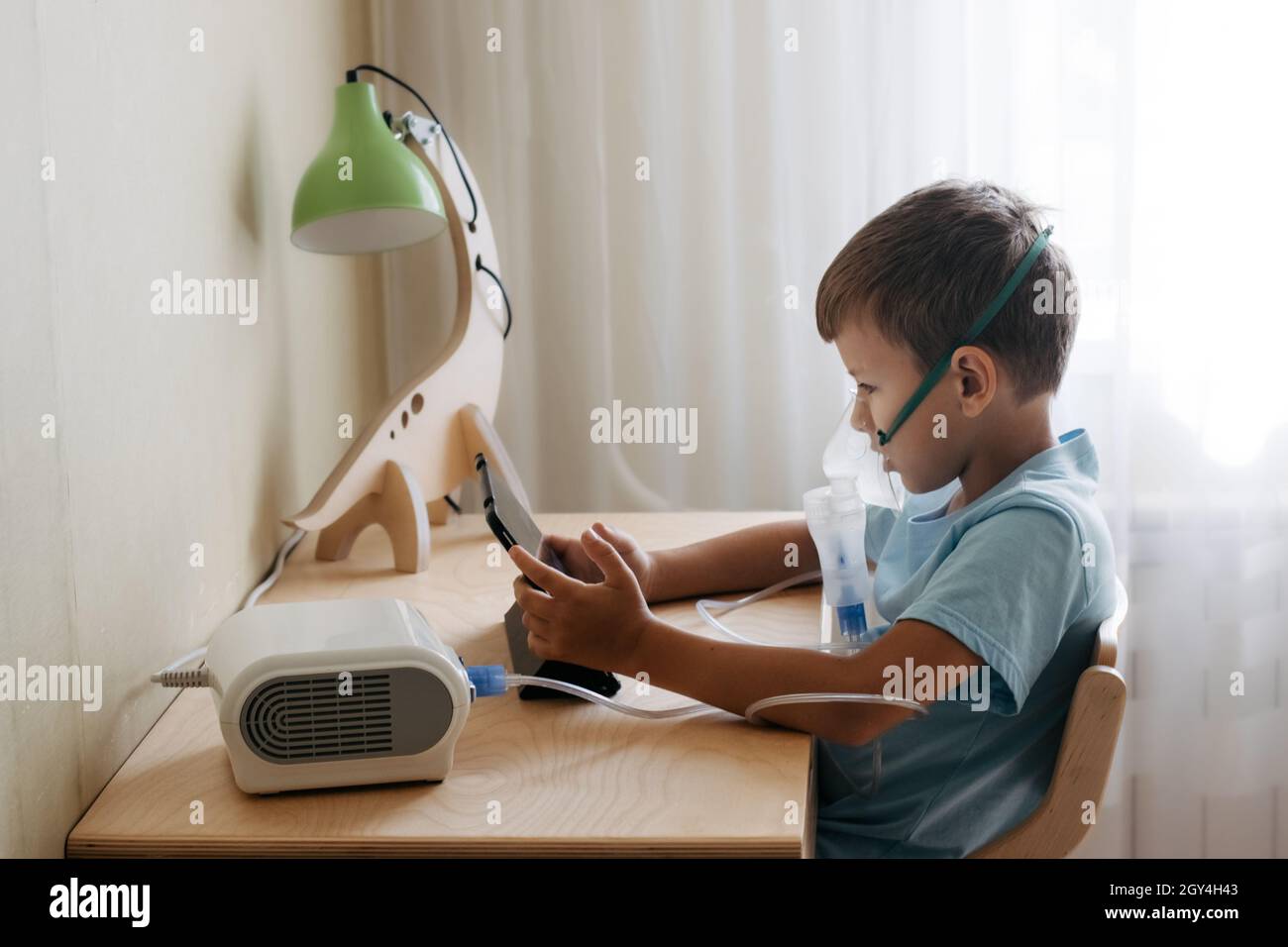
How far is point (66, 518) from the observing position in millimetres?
818

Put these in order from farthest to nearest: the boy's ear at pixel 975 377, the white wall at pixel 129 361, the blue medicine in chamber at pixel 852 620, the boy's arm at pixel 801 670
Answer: the blue medicine in chamber at pixel 852 620
the boy's ear at pixel 975 377
the boy's arm at pixel 801 670
the white wall at pixel 129 361

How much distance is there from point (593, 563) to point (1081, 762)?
45 cm

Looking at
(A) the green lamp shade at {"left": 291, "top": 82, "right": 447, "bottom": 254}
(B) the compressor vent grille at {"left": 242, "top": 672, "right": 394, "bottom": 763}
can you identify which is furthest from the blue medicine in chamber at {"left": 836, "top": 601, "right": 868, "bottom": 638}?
(A) the green lamp shade at {"left": 291, "top": 82, "right": 447, "bottom": 254}

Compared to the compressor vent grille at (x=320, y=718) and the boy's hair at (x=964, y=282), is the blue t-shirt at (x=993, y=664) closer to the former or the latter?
the boy's hair at (x=964, y=282)

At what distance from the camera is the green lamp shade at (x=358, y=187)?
1.28m

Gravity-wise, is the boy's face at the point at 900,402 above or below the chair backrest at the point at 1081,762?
above

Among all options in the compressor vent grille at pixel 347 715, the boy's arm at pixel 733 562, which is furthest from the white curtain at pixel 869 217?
the compressor vent grille at pixel 347 715

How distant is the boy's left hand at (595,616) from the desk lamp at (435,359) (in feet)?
1.38

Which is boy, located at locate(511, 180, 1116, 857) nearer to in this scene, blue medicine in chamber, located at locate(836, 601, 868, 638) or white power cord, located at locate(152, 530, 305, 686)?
blue medicine in chamber, located at locate(836, 601, 868, 638)

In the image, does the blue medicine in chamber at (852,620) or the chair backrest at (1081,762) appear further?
the blue medicine in chamber at (852,620)

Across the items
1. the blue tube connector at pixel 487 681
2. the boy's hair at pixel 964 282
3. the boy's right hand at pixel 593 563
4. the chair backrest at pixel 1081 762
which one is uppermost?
the boy's hair at pixel 964 282
